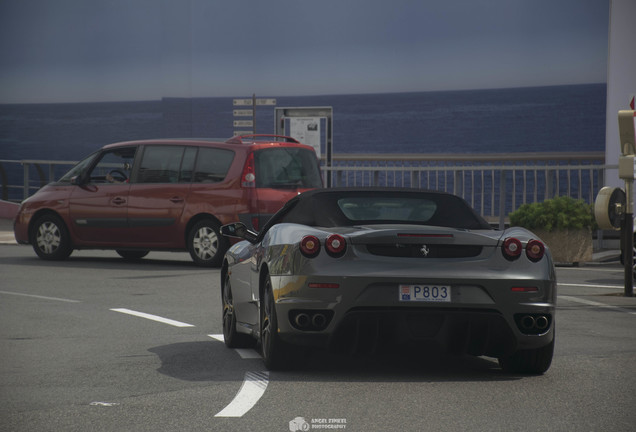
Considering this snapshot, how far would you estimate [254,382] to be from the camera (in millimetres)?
7297

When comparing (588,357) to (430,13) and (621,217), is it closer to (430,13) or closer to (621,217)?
(621,217)

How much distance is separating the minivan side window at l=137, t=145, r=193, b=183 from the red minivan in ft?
0.04

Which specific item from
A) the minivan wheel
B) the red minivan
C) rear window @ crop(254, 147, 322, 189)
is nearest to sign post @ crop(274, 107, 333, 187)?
the red minivan

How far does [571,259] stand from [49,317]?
985cm

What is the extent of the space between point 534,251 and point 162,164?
10.1 metres

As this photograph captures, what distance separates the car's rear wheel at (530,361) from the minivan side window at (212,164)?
8.98m

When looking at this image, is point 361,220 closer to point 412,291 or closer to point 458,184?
point 412,291

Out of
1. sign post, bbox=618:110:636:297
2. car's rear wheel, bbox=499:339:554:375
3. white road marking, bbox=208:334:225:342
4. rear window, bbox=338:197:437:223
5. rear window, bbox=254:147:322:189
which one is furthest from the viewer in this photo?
rear window, bbox=338:197:437:223

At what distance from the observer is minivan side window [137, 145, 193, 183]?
16734 mm

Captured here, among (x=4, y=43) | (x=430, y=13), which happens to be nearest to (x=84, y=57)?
(x=4, y=43)

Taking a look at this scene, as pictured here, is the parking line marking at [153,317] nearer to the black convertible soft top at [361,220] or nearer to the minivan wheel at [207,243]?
the black convertible soft top at [361,220]

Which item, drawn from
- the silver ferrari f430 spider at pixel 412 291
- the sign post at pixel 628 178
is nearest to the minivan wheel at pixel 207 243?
the sign post at pixel 628 178

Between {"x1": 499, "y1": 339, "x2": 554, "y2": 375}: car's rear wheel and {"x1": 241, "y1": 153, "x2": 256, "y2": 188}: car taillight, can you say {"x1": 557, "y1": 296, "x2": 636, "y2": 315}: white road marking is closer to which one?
{"x1": 499, "y1": 339, "x2": 554, "y2": 375}: car's rear wheel

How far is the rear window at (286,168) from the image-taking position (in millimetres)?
16203
